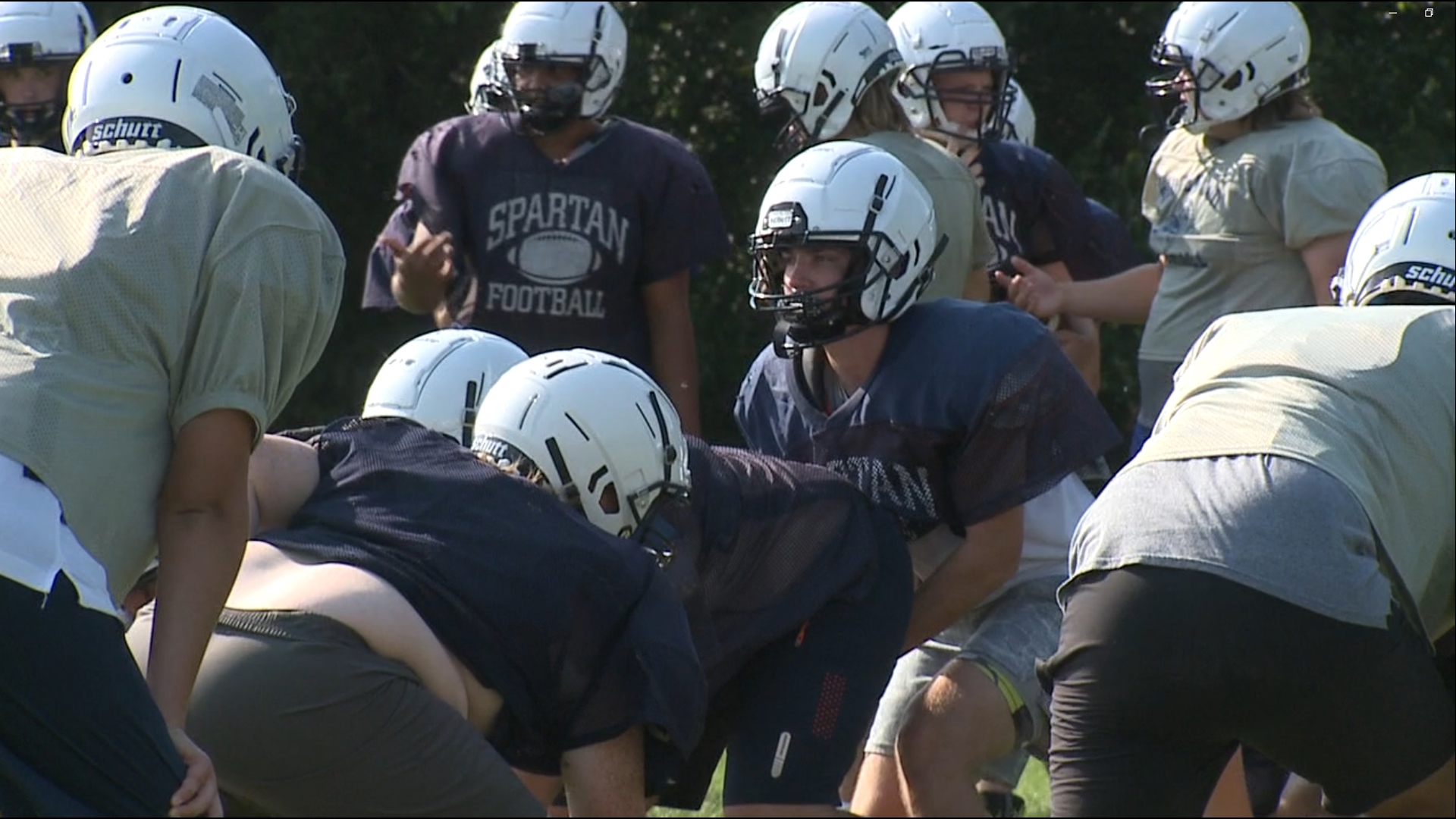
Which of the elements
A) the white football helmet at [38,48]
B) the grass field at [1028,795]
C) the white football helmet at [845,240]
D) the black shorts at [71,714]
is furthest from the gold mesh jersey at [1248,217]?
the black shorts at [71,714]

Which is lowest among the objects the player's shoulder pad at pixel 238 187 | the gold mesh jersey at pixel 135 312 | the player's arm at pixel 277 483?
the player's arm at pixel 277 483

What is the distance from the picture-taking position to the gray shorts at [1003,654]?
435 centimetres

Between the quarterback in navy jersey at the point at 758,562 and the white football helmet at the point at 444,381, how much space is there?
0.34 meters

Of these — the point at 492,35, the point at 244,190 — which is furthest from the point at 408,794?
the point at 492,35

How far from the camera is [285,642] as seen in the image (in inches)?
127

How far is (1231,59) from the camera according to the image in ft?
18.2

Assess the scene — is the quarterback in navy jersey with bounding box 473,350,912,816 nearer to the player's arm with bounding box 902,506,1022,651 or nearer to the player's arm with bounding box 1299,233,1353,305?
the player's arm with bounding box 902,506,1022,651

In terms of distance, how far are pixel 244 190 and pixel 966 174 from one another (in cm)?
267

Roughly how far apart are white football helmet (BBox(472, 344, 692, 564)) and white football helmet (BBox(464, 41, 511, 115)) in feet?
5.46

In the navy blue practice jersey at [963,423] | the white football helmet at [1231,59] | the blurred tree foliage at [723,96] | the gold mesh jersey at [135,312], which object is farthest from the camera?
the blurred tree foliage at [723,96]

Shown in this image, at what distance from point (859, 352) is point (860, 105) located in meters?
1.28

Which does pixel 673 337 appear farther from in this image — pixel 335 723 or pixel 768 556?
pixel 335 723

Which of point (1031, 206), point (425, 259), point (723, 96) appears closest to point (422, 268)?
point (425, 259)

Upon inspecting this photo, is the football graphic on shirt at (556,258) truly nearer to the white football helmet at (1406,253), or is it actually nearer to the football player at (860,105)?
the football player at (860,105)
